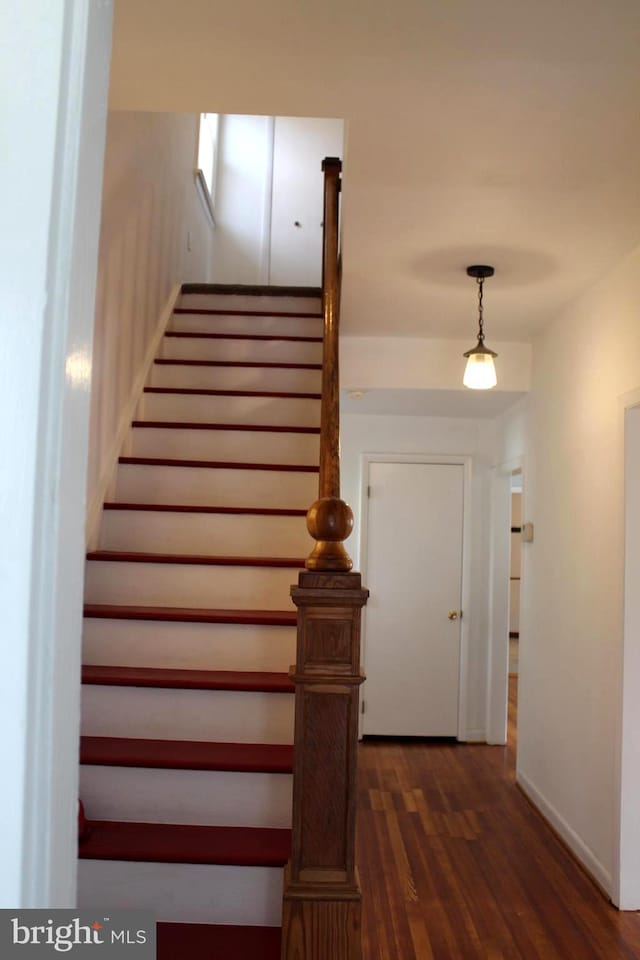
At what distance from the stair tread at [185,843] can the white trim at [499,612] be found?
3650mm

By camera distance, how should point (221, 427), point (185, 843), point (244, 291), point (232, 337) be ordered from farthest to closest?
point (244, 291), point (232, 337), point (221, 427), point (185, 843)

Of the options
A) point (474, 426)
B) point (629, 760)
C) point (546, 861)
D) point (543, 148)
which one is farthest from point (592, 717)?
point (474, 426)

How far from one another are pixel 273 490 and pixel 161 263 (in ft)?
5.61

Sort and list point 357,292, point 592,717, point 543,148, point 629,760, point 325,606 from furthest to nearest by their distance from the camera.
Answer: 1. point 357,292
2. point 592,717
3. point 629,760
4. point 543,148
5. point 325,606

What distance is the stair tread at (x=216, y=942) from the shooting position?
2.07 metres

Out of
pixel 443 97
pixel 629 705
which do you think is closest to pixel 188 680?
pixel 629 705

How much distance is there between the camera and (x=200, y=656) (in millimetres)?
2854

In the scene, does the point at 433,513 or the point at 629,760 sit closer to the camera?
the point at 629,760

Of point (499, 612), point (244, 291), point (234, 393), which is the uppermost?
point (244, 291)

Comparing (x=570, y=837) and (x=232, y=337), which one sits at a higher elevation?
(x=232, y=337)

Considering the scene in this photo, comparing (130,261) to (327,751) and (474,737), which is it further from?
(474,737)

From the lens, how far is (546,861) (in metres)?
3.61

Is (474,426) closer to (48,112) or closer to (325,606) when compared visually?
→ (325,606)

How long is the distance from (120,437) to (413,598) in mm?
2929
